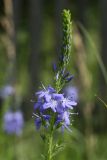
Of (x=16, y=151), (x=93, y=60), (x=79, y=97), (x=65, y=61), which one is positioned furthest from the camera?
(x=93, y=60)

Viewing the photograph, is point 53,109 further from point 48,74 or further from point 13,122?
point 48,74

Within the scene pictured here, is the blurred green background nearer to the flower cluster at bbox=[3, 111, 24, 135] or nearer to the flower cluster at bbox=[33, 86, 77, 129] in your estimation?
the flower cluster at bbox=[3, 111, 24, 135]

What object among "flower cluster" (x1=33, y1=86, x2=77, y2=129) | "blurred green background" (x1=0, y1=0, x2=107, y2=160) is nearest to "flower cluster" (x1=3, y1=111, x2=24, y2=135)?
"blurred green background" (x1=0, y1=0, x2=107, y2=160)

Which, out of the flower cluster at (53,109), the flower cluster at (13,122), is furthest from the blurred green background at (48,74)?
the flower cluster at (53,109)

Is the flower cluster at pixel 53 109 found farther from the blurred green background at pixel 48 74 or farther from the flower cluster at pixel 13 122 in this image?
the flower cluster at pixel 13 122

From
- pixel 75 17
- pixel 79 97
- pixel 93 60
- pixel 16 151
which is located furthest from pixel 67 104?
pixel 93 60

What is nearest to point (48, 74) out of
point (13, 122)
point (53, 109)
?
point (13, 122)

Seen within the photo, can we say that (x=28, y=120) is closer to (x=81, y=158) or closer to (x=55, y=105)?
(x=81, y=158)
